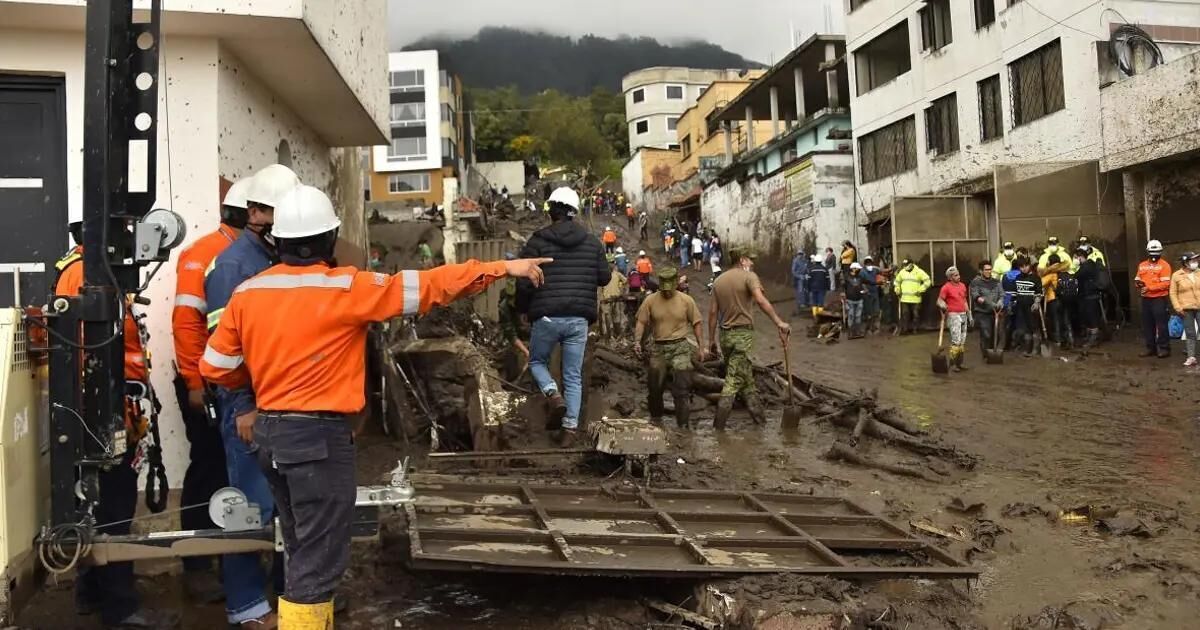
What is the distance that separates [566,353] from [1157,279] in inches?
432

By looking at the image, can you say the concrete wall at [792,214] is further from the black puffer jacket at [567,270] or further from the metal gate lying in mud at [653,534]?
the metal gate lying in mud at [653,534]

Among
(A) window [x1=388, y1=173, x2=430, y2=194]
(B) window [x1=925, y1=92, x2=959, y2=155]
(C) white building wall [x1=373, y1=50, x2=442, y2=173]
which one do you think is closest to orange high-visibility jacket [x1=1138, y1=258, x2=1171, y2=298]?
(B) window [x1=925, y1=92, x2=959, y2=155]

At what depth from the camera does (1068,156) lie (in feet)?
59.6

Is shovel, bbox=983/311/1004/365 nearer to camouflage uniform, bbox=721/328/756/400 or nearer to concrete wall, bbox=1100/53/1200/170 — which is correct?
concrete wall, bbox=1100/53/1200/170

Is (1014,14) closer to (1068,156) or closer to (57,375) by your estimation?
(1068,156)

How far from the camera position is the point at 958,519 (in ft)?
19.5

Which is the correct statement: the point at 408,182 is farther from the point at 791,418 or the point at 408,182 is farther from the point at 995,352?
the point at 791,418

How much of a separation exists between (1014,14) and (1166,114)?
6.01m

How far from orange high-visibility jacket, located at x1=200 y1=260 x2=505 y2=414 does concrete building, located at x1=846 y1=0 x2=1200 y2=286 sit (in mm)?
17097

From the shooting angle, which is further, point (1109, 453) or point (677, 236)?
point (677, 236)

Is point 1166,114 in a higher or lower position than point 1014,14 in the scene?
lower

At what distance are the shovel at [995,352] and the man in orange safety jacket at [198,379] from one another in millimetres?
12863

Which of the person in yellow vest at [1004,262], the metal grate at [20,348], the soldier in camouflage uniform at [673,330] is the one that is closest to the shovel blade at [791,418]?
the soldier in camouflage uniform at [673,330]

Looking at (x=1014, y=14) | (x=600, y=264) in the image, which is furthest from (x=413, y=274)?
(x=1014, y=14)
